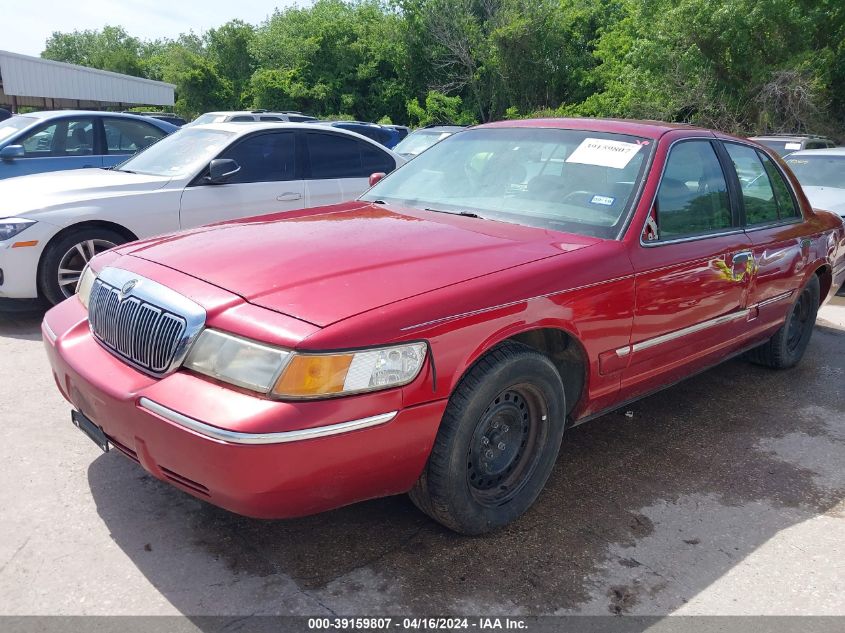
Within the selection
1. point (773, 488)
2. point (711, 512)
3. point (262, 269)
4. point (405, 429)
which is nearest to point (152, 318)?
point (262, 269)

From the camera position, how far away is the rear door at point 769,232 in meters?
4.32

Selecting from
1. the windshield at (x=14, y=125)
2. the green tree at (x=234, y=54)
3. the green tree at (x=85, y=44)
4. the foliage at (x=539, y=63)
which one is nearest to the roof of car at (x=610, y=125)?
the windshield at (x=14, y=125)

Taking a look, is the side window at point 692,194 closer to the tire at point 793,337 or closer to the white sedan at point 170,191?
the tire at point 793,337

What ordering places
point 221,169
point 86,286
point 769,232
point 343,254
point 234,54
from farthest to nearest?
point 234,54 < point 221,169 < point 769,232 < point 86,286 < point 343,254

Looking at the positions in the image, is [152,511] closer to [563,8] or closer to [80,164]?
[80,164]

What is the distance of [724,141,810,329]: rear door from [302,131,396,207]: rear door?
3.38 m

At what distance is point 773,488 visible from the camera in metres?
3.62

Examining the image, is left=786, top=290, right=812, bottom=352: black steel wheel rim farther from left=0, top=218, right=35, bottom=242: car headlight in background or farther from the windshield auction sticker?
left=0, top=218, right=35, bottom=242: car headlight in background

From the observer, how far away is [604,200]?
11.7ft

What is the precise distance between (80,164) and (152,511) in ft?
23.0

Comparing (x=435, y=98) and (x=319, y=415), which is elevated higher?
(x=435, y=98)

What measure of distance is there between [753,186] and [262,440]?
3509mm

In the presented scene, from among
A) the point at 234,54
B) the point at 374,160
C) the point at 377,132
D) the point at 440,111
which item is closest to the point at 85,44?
the point at 234,54

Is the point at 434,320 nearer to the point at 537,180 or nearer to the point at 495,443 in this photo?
the point at 495,443
